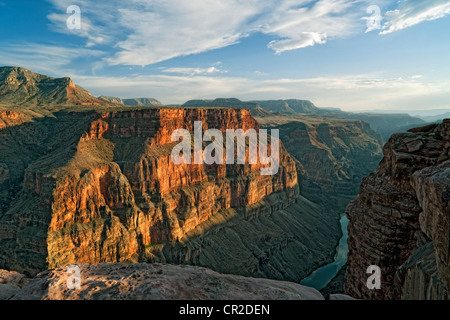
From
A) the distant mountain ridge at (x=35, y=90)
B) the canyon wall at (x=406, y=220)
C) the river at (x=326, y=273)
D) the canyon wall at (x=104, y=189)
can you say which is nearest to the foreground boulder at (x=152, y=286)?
the canyon wall at (x=406, y=220)

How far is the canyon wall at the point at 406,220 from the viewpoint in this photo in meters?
13.6

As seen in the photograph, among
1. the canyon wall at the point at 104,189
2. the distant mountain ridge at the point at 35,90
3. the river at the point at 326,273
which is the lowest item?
the river at the point at 326,273

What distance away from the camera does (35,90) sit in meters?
144

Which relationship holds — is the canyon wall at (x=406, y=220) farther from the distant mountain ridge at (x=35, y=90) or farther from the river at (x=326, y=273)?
the distant mountain ridge at (x=35, y=90)

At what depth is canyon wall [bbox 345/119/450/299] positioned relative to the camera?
1356 cm

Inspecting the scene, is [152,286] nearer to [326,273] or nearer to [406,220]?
[406,220]

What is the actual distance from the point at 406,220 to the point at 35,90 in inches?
6931

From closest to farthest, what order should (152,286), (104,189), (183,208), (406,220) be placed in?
(152,286) < (406,220) < (104,189) < (183,208)

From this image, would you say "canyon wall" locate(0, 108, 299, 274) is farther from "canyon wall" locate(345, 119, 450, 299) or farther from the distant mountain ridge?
"canyon wall" locate(345, 119, 450, 299)

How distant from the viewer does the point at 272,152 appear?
126562mm

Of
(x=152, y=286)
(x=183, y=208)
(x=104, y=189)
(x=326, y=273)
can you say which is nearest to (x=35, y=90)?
(x=104, y=189)

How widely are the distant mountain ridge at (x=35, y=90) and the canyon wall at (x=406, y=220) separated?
142047 mm

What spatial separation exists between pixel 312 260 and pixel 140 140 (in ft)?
240
